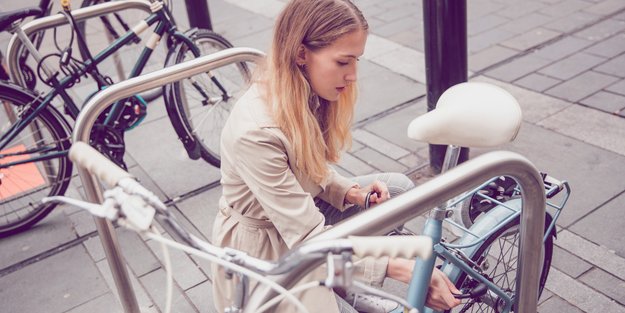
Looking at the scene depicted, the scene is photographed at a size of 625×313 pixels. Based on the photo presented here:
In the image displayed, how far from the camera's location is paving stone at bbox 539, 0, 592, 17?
5.51 meters

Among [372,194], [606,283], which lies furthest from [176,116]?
[606,283]

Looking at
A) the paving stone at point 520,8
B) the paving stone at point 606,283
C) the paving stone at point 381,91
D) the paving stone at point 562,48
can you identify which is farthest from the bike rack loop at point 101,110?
the paving stone at point 520,8

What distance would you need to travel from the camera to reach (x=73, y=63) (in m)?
3.30

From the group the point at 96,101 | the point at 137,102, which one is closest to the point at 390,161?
the point at 137,102

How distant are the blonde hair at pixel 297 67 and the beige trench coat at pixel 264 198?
0.04 metres

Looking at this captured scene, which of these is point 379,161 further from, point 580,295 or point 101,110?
point 101,110

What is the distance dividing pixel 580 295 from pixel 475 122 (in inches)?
50.8

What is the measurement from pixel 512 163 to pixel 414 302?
66 cm

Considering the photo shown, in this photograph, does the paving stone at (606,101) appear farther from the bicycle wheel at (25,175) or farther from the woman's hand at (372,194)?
the bicycle wheel at (25,175)

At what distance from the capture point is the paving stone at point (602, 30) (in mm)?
4984

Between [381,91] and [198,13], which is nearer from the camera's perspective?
[198,13]

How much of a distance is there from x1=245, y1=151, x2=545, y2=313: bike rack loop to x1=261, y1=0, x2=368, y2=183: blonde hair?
2.00 ft

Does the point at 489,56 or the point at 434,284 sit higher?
the point at 434,284

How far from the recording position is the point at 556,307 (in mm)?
2602
